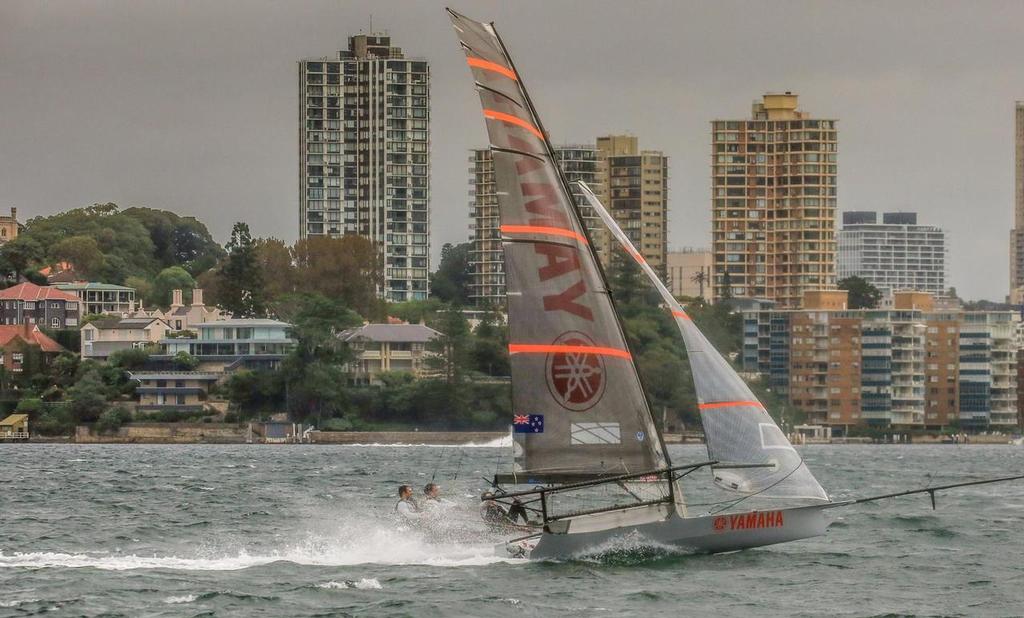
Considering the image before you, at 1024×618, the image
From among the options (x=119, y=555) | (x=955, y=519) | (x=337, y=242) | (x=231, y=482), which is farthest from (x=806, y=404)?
(x=119, y=555)

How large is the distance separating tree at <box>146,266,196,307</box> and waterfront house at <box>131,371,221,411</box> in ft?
130

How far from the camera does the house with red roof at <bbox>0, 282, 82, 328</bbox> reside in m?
156

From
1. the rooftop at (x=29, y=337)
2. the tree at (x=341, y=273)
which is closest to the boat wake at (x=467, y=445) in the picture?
the rooftop at (x=29, y=337)

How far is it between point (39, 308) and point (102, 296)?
36.8 ft

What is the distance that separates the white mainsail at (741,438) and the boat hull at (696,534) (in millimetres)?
359

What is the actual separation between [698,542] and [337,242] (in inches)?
5549

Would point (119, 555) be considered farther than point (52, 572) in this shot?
Yes

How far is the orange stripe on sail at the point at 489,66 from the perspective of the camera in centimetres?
3023

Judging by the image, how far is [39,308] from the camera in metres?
156

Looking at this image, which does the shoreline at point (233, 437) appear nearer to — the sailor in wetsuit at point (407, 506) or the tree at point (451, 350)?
the tree at point (451, 350)

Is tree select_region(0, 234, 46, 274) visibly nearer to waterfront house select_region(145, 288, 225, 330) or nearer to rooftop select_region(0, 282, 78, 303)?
rooftop select_region(0, 282, 78, 303)

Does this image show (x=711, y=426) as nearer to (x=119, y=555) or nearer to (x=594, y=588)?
(x=594, y=588)

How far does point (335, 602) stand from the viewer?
28.5 m

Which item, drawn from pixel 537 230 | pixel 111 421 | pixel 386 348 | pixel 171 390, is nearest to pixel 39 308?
pixel 171 390
